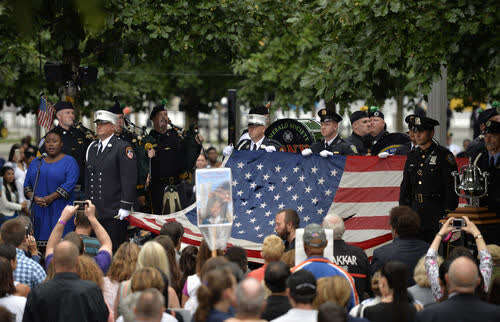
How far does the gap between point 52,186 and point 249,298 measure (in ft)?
22.3

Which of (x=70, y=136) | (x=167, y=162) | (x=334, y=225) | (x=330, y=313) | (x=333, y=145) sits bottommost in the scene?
(x=330, y=313)

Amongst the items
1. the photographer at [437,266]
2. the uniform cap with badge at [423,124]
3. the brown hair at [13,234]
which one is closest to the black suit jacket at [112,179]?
the brown hair at [13,234]

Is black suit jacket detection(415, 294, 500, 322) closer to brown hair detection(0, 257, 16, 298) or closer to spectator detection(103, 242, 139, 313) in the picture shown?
spectator detection(103, 242, 139, 313)

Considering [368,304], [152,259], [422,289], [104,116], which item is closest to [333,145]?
[104,116]

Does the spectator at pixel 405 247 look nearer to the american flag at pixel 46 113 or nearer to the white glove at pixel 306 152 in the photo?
the white glove at pixel 306 152

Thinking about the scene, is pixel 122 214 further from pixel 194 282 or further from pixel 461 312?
pixel 461 312

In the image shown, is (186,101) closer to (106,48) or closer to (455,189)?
(106,48)

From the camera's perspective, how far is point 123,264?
23.2 feet

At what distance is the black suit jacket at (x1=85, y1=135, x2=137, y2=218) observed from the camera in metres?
11.4

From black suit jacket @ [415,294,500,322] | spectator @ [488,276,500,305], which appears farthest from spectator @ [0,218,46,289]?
spectator @ [488,276,500,305]

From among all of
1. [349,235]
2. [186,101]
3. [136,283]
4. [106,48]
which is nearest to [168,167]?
[106,48]

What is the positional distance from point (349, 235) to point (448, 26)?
288 centimetres

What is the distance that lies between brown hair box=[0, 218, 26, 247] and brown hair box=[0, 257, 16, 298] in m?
1.20

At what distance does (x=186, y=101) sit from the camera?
2883 centimetres
